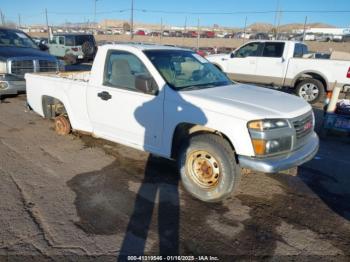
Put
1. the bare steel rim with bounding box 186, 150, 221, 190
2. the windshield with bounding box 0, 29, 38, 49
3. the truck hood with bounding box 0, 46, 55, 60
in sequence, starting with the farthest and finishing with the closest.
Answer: the windshield with bounding box 0, 29, 38, 49, the truck hood with bounding box 0, 46, 55, 60, the bare steel rim with bounding box 186, 150, 221, 190

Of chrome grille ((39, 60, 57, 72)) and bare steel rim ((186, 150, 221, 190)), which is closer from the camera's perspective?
bare steel rim ((186, 150, 221, 190))

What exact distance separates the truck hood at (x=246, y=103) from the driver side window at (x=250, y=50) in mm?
7615

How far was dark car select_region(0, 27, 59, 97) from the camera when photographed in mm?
8297

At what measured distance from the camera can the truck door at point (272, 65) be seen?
1073 centimetres

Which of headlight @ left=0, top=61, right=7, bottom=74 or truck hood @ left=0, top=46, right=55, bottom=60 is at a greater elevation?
truck hood @ left=0, top=46, right=55, bottom=60

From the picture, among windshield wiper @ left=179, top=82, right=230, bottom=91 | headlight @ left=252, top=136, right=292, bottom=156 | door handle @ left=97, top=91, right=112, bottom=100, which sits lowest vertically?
headlight @ left=252, top=136, right=292, bottom=156

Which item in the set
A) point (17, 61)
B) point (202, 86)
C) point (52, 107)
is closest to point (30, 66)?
A: point (17, 61)

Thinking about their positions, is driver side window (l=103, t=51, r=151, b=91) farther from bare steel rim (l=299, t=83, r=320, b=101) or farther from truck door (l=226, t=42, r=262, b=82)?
truck door (l=226, t=42, r=262, b=82)

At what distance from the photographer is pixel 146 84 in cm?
400

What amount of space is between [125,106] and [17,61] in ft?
18.9

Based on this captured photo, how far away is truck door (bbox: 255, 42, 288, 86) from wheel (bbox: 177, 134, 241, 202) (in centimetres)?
799

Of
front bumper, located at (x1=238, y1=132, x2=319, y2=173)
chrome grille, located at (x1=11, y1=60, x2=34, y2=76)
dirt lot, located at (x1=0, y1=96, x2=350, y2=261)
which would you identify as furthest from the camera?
chrome grille, located at (x1=11, y1=60, x2=34, y2=76)

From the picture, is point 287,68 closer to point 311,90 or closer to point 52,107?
point 311,90

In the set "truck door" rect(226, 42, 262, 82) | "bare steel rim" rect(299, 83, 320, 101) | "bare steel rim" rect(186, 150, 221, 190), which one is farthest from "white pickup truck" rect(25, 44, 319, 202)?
"truck door" rect(226, 42, 262, 82)
